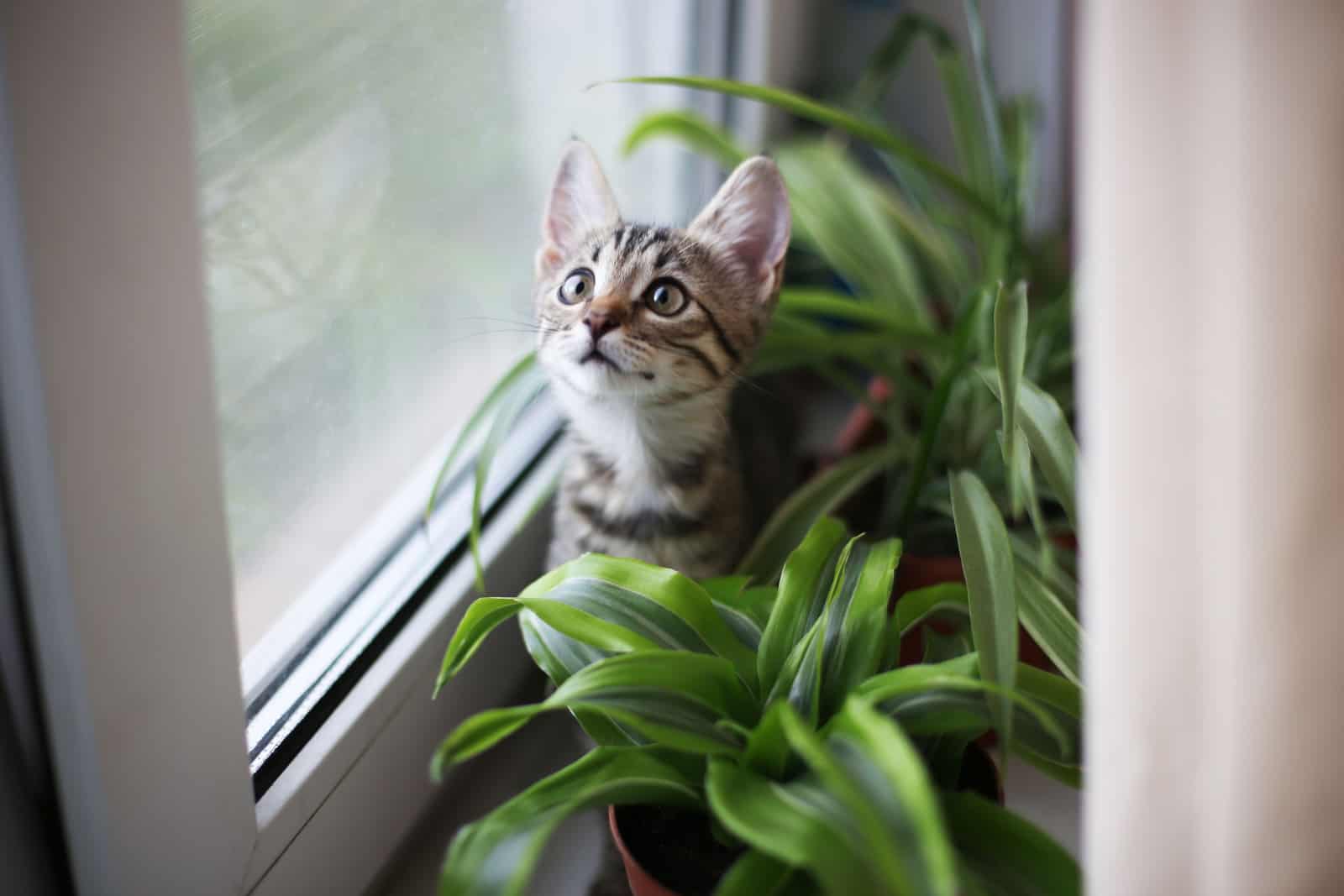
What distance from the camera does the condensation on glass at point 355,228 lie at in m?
0.70

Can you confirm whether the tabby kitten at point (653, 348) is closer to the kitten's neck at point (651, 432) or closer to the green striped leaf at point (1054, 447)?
the kitten's neck at point (651, 432)

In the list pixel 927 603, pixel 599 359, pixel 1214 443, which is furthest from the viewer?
pixel 599 359

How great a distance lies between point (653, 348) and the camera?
77 centimetres

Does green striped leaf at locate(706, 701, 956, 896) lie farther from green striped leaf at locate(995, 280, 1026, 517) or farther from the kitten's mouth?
the kitten's mouth

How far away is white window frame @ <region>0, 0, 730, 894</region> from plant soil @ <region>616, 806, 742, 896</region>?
252mm

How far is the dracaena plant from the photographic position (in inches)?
17.5

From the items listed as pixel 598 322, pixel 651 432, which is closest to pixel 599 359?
pixel 598 322

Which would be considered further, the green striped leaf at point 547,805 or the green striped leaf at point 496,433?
the green striped leaf at point 496,433

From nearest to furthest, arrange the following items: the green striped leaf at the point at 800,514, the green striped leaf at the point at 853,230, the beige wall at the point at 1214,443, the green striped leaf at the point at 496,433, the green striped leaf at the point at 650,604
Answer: the beige wall at the point at 1214,443 → the green striped leaf at the point at 650,604 → the green striped leaf at the point at 496,433 → the green striped leaf at the point at 800,514 → the green striped leaf at the point at 853,230

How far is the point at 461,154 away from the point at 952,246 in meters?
0.61

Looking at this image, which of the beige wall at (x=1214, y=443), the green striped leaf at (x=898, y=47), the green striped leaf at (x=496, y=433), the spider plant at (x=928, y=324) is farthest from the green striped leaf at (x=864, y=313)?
the beige wall at (x=1214, y=443)

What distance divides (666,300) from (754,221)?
10cm

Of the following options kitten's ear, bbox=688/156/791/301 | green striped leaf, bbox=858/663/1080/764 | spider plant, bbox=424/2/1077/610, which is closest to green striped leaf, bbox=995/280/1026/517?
spider plant, bbox=424/2/1077/610

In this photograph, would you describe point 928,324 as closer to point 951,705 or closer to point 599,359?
point 599,359
